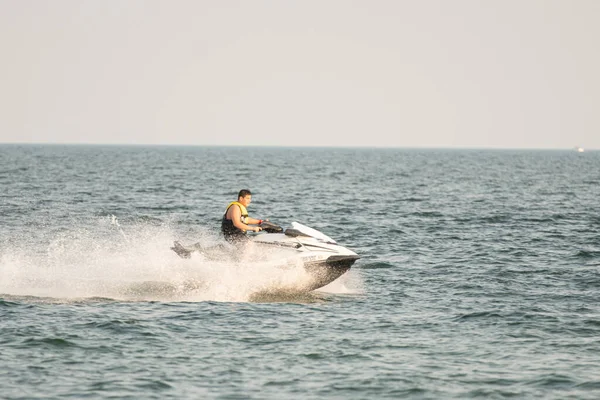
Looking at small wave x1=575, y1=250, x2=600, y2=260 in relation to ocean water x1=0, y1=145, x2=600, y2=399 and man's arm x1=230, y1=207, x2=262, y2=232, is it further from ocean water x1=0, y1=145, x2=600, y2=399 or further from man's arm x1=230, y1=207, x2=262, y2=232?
man's arm x1=230, y1=207, x2=262, y2=232

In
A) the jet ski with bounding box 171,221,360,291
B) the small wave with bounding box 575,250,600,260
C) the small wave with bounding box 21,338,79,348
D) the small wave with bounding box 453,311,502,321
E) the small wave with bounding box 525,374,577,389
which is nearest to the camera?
the small wave with bounding box 525,374,577,389

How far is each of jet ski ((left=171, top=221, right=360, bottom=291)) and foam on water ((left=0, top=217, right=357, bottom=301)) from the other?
0.32 ft

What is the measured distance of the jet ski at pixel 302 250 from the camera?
16969mm

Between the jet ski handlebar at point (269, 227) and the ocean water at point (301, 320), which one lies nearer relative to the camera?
the ocean water at point (301, 320)

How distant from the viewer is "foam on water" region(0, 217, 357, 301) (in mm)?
16969

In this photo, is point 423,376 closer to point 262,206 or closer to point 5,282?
point 5,282

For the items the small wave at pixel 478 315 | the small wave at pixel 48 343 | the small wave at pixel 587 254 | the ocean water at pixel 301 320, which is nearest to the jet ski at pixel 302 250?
the ocean water at pixel 301 320

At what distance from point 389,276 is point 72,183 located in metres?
39.8

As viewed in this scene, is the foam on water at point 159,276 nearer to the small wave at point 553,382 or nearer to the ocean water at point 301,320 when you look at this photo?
the ocean water at point 301,320

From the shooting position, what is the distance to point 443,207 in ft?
140

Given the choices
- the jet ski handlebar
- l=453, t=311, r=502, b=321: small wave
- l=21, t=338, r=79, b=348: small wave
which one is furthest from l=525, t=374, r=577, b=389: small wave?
l=21, t=338, r=79, b=348: small wave

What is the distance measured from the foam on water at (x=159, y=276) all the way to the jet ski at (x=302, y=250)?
0.10m

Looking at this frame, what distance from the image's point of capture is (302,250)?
55.7 ft

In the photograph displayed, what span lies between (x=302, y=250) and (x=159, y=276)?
130 inches
